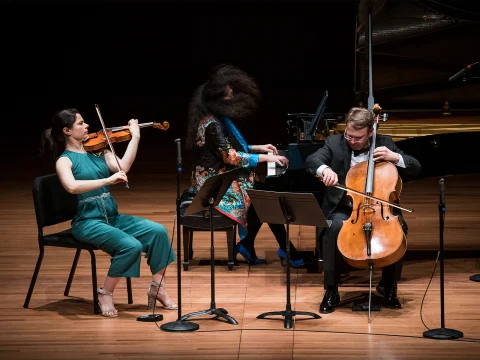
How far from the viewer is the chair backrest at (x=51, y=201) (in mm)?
4949

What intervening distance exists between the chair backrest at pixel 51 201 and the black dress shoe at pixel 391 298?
1826 mm

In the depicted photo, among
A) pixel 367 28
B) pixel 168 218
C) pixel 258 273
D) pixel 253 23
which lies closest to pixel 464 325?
pixel 258 273

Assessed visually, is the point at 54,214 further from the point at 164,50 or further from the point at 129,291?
the point at 164,50

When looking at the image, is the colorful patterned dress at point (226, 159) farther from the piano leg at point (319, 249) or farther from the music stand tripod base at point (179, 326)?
the music stand tripod base at point (179, 326)

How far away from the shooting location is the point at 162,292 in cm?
500

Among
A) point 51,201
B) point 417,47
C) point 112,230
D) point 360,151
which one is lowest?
point 112,230

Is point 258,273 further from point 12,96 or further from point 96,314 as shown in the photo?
point 12,96

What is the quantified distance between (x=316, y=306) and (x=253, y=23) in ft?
35.5

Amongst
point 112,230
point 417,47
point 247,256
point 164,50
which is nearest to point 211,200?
point 112,230

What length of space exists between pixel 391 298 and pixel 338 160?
0.83 meters

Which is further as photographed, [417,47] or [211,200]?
[417,47]

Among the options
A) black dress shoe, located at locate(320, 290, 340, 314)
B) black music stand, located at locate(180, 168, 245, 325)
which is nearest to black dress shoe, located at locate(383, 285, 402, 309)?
black dress shoe, located at locate(320, 290, 340, 314)

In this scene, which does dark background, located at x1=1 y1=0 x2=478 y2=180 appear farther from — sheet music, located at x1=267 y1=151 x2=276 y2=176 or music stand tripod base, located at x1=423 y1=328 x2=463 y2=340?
music stand tripod base, located at x1=423 y1=328 x2=463 y2=340

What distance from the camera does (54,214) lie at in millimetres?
5074
